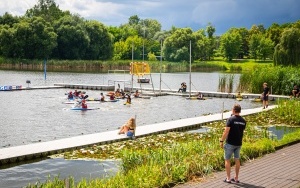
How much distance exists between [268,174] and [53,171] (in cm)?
667

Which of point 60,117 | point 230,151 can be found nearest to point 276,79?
point 60,117

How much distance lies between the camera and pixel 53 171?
14.5 metres

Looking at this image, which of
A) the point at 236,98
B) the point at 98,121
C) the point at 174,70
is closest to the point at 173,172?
the point at 98,121

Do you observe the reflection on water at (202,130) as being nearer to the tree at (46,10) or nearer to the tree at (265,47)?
the tree at (265,47)

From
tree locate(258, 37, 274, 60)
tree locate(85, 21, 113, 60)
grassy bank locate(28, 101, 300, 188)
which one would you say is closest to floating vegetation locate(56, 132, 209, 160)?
grassy bank locate(28, 101, 300, 188)

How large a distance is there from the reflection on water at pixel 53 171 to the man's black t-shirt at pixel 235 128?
389 centimetres

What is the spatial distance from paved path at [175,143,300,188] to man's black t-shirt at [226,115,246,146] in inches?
42.5

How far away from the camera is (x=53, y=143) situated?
59.7ft

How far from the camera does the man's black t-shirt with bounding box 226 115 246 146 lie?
10992mm

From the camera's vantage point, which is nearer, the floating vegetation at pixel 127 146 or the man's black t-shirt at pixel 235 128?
the man's black t-shirt at pixel 235 128

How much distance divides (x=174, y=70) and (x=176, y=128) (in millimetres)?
76440

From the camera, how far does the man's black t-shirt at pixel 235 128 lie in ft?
36.1

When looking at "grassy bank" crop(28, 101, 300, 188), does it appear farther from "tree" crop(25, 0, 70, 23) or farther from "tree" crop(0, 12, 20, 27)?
"tree" crop(25, 0, 70, 23)

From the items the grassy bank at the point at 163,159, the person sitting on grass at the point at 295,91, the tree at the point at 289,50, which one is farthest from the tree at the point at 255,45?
the grassy bank at the point at 163,159
